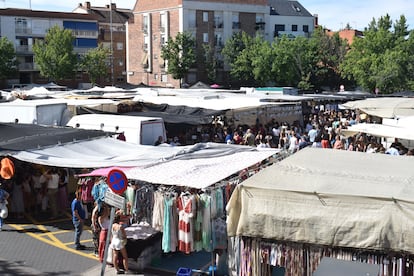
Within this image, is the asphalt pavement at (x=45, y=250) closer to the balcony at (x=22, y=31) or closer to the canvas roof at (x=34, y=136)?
the canvas roof at (x=34, y=136)

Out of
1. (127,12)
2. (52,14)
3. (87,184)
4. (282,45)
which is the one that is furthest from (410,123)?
(127,12)

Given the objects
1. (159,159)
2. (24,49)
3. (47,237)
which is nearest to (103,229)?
(159,159)

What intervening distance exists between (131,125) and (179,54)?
127 feet

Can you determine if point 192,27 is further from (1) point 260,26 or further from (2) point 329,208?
(2) point 329,208

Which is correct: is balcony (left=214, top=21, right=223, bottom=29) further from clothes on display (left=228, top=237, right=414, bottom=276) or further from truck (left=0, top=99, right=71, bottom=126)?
clothes on display (left=228, top=237, right=414, bottom=276)

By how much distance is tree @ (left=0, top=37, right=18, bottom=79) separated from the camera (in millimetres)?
50906

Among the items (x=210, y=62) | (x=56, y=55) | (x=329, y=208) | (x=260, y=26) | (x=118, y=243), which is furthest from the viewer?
(x=260, y=26)

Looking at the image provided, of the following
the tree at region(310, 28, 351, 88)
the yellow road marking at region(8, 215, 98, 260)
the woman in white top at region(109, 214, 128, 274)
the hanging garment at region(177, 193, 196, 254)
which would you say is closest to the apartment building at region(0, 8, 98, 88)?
the tree at region(310, 28, 351, 88)

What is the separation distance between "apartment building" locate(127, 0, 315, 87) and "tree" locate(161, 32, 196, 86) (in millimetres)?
2410

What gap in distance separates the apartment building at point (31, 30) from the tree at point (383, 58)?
3003cm

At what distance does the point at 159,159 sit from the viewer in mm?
11477

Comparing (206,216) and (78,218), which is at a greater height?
(206,216)

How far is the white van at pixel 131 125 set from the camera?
1739 cm

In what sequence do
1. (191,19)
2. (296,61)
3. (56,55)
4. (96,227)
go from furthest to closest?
1. (191,19)
2. (56,55)
3. (296,61)
4. (96,227)
